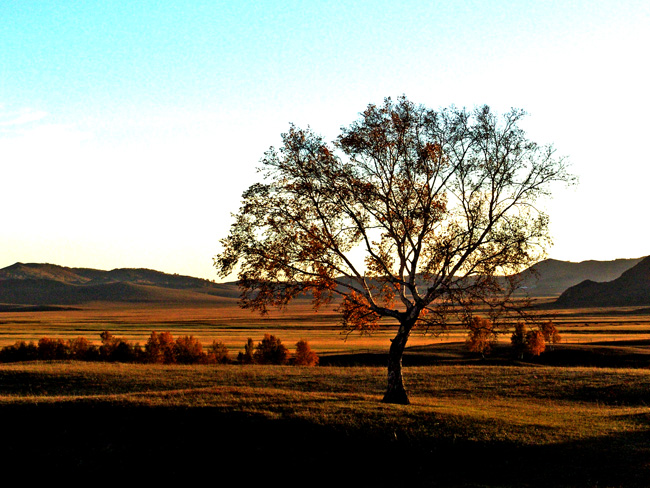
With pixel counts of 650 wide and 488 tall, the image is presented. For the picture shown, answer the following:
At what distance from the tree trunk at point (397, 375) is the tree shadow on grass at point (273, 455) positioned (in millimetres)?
5292

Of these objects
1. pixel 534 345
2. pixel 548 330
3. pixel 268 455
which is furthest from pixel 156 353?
pixel 268 455

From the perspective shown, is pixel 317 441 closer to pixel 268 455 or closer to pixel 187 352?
pixel 268 455

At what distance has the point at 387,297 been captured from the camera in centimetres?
2712

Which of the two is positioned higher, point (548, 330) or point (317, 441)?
point (548, 330)

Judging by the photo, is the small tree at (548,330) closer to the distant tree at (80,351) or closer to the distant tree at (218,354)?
the distant tree at (218,354)

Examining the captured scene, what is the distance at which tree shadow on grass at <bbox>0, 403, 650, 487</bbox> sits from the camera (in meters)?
16.0

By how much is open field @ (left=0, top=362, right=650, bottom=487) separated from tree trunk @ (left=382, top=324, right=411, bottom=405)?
1036 mm

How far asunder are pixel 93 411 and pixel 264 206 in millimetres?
9938

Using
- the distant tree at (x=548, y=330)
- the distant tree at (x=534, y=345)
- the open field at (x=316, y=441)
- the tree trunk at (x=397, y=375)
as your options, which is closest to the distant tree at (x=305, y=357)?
the distant tree at (x=534, y=345)

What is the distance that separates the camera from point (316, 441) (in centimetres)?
1845

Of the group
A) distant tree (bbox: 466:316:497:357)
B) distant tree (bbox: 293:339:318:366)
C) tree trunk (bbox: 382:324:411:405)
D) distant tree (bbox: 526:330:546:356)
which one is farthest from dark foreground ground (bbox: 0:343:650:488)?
distant tree (bbox: 293:339:318:366)

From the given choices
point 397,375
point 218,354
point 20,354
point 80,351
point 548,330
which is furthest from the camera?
point 218,354

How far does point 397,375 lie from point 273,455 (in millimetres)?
7637

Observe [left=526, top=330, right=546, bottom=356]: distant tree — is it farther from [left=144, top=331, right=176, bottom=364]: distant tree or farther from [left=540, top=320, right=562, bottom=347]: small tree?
[left=144, top=331, right=176, bottom=364]: distant tree
